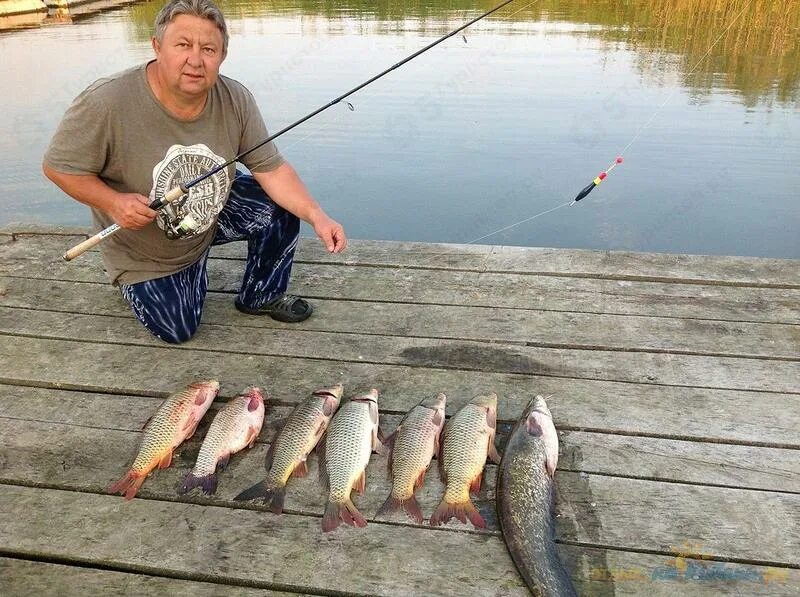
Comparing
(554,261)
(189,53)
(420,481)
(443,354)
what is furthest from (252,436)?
(554,261)

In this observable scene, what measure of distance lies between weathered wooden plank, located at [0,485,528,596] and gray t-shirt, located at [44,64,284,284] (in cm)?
119

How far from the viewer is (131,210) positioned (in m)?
2.59

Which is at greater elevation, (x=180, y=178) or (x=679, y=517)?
(x=180, y=178)

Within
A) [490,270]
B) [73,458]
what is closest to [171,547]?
[73,458]

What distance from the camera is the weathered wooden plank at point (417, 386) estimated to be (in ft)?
8.18

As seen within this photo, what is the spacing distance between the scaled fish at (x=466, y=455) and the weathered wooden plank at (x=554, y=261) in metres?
1.41

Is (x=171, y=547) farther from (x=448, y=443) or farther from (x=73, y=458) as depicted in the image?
(x=448, y=443)

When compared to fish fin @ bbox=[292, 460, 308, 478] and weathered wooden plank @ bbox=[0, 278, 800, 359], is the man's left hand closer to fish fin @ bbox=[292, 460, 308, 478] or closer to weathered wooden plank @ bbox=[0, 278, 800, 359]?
weathered wooden plank @ bbox=[0, 278, 800, 359]

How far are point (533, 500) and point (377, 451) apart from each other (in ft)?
1.82

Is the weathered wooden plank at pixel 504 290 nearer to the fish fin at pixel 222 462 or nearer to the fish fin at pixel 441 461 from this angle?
the fish fin at pixel 441 461

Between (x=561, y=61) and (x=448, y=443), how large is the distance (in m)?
10.8

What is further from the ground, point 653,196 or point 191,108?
point 191,108

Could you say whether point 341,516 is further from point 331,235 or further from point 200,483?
point 331,235

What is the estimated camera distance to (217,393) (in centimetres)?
268
